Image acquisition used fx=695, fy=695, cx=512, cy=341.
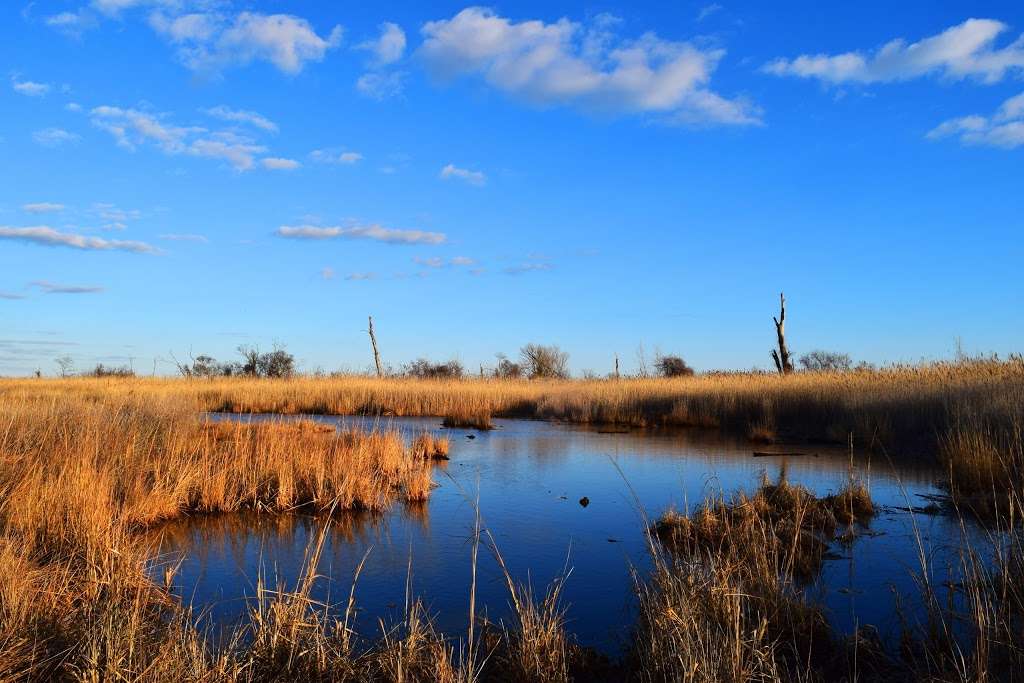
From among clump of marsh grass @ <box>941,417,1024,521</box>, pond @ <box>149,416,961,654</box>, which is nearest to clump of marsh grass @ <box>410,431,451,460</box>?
pond @ <box>149,416,961,654</box>

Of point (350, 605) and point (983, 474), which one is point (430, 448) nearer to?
point (983, 474)

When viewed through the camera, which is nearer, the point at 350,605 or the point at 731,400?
the point at 350,605

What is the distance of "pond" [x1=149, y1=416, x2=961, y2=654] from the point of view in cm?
436

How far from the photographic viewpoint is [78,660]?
2.97m

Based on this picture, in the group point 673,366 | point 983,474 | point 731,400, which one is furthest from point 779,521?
point 673,366

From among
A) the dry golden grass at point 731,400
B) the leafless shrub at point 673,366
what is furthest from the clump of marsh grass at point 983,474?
the leafless shrub at point 673,366

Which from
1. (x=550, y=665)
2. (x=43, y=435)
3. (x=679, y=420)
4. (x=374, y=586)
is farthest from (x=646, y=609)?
(x=679, y=420)

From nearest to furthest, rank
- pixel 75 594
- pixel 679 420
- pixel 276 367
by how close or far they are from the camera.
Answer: pixel 75 594 < pixel 679 420 < pixel 276 367

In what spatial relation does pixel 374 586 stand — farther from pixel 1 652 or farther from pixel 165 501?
pixel 165 501

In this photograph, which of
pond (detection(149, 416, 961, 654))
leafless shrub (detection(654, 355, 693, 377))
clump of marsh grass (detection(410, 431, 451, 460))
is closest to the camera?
pond (detection(149, 416, 961, 654))

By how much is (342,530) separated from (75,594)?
8.92 ft

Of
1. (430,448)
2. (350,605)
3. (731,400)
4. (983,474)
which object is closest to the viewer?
(350,605)

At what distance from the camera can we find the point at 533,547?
5.76 m

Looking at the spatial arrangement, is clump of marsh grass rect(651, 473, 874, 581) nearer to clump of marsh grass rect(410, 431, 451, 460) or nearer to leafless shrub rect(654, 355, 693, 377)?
clump of marsh grass rect(410, 431, 451, 460)
